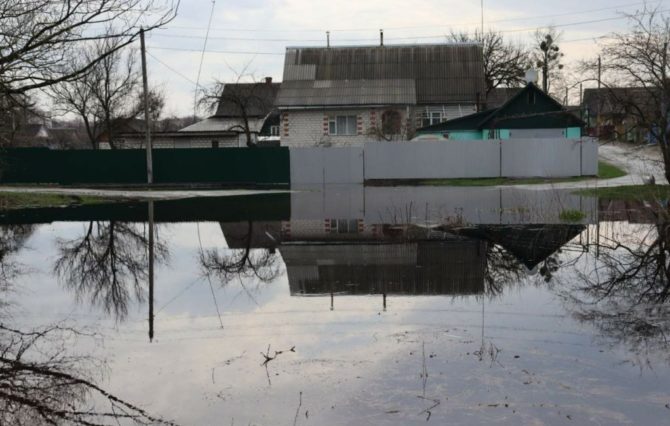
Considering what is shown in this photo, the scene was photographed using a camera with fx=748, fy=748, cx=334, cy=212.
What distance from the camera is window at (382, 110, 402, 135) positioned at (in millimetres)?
Answer: 46531

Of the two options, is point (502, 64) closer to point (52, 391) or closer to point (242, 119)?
point (242, 119)

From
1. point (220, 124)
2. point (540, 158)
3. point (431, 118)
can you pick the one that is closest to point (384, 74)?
point (431, 118)

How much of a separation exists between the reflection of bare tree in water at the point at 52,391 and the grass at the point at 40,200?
65.0ft

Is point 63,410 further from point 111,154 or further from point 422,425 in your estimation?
point 111,154

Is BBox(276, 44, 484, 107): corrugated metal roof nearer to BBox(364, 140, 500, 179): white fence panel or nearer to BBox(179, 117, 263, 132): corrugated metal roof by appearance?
BBox(179, 117, 263, 132): corrugated metal roof

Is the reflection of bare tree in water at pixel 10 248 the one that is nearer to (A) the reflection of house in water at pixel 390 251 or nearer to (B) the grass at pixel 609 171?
(A) the reflection of house in water at pixel 390 251

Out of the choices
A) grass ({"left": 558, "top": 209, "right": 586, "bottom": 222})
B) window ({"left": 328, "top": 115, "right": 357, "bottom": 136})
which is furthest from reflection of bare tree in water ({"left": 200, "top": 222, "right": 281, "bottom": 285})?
window ({"left": 328, "top": 115, "right": 357, "bottom": 136})

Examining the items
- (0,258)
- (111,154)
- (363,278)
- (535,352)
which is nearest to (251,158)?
(111,154)

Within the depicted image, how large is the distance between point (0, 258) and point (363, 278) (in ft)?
23.0

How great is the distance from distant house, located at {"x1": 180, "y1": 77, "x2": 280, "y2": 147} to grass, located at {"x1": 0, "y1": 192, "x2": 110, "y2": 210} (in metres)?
24.7

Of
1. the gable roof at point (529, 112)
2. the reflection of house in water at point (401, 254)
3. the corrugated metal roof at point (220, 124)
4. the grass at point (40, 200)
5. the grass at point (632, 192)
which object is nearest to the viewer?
the reflection of house in water at point (401, 254)

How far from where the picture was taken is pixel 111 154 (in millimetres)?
40125

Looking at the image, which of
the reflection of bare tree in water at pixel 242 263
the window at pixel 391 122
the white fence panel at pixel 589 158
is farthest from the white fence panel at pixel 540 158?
the reflection of bare tree in water at pixel 242 263

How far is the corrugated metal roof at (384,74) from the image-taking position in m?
47.9
